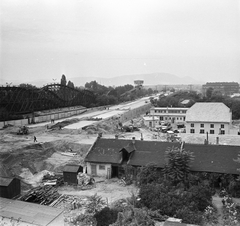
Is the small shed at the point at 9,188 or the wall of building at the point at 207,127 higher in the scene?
the wall of building at the point at 207,127

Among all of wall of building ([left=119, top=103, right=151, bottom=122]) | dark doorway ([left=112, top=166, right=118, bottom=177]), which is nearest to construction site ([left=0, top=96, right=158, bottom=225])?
dark doorway ([left=112, top=166, right=118, bottom=177])

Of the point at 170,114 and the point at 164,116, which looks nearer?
the point at 164,116

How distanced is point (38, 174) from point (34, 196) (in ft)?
22.1

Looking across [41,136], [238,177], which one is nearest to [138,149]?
[238,177]

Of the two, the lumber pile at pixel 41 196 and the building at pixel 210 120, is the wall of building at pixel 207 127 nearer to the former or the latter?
the building at pixel 210 120

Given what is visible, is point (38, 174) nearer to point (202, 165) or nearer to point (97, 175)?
point (97, 175)

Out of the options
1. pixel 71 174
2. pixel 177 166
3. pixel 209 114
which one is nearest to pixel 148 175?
pixel 177 166

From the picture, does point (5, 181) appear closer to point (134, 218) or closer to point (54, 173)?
point (54, 173)

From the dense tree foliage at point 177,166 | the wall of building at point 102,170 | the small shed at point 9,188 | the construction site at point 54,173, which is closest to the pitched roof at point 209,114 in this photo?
the construction site at point 54,173

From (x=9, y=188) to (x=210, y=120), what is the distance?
1463 inches

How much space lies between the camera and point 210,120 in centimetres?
5044

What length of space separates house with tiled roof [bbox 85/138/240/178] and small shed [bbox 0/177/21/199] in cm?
724

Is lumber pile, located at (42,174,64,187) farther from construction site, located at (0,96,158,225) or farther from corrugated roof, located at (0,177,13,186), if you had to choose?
corrugated roof, located at (0,177,13,186)

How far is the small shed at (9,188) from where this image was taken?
2264cm
